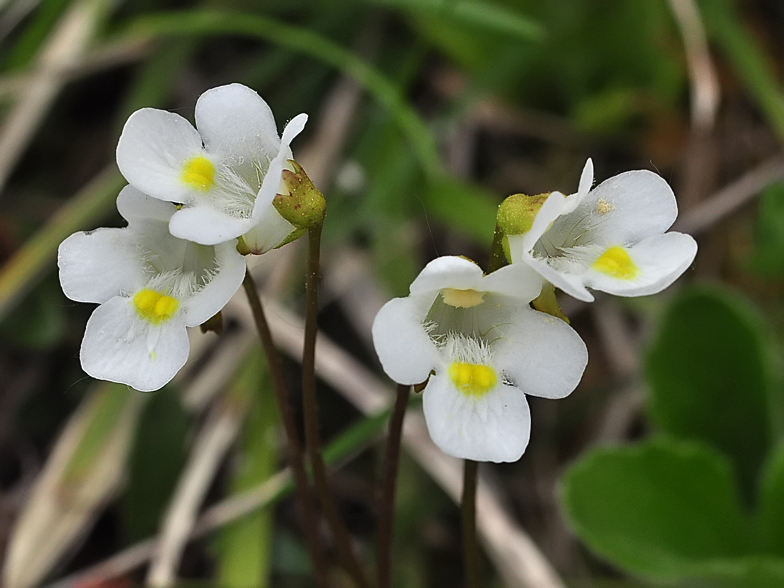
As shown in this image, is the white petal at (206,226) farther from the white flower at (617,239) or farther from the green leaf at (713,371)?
the green leaf at (713,371)

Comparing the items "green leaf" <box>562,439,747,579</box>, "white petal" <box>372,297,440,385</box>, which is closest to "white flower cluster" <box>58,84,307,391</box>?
"white petal" <box>372,297,440,385</box>

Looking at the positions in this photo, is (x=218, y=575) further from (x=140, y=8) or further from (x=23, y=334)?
(x=140, y=8)

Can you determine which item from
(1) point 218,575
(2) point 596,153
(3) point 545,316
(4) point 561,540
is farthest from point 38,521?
(2) point 596,153

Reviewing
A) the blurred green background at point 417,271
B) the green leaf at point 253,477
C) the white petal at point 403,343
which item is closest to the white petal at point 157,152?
the white petal at point 403,343

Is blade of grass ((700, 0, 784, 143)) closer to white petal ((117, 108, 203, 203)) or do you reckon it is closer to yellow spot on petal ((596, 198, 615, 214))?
yellow spot on petal ((596, 198, 615, 214))

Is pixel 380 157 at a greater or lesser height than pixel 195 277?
lesser

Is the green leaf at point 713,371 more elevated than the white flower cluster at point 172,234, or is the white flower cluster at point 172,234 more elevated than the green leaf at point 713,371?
the white flower cluster at point 172,234

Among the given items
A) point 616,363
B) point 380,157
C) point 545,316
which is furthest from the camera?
point 380,157

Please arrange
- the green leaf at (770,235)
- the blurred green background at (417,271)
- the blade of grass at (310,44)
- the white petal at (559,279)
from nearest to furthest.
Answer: the white petal at (559,279), the blurred green background at (417,271), the green leaf at (770,235), the blade of grass at (310,44)
